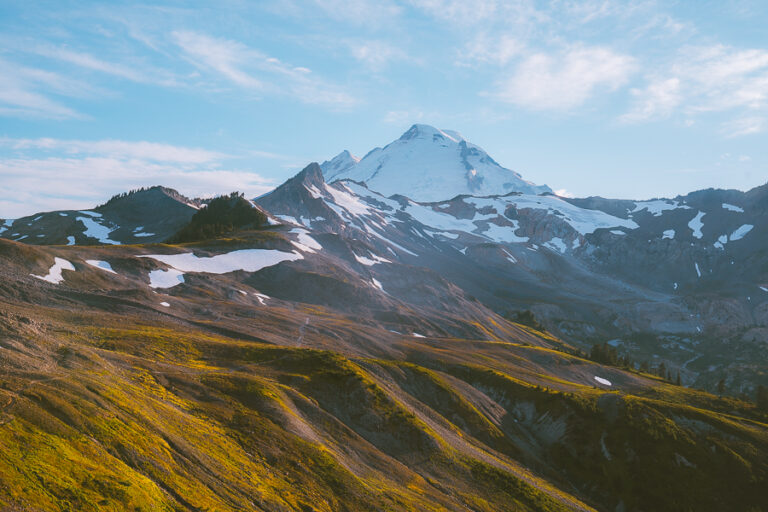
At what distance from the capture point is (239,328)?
85625mm

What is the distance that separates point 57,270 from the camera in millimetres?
87375

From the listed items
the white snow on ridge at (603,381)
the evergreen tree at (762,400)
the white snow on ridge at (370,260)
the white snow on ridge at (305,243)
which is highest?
the white snow on ridge at (305,243)

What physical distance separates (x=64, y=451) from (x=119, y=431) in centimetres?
508

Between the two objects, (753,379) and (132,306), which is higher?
(132,306)

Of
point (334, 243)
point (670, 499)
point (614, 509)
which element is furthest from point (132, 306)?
point (334, 243)

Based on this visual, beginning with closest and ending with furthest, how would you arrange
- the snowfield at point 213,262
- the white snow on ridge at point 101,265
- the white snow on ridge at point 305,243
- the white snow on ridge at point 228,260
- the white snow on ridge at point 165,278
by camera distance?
the white snow on ridge at point 101,265, the white snow on ridge at point 165,278, the snowfield at point 213,262, the white snow on ridge at point 228,260, the white snow on ridge at point 305,243

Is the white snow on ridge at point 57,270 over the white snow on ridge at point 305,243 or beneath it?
beneath

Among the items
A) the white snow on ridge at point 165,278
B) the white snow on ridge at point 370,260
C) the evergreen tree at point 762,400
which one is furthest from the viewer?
the white snow on ridge at point 370,260

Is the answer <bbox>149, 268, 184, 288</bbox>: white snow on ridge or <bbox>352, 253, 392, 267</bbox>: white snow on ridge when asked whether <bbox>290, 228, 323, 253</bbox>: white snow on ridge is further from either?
<bbox>149, 268, 184, 288</bbox>: white snow on ridge

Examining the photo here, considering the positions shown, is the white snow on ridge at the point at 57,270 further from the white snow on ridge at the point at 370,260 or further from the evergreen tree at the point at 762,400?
the evergreen tree at the point at 762,400

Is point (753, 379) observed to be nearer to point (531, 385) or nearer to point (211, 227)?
point (531, 385)

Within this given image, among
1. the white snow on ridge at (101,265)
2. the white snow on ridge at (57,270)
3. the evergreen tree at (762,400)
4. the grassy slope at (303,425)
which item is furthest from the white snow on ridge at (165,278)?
the evergreen tree at (762,400)

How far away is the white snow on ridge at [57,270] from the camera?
271 feet

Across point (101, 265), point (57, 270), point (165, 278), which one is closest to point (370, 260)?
point (165, 278)
